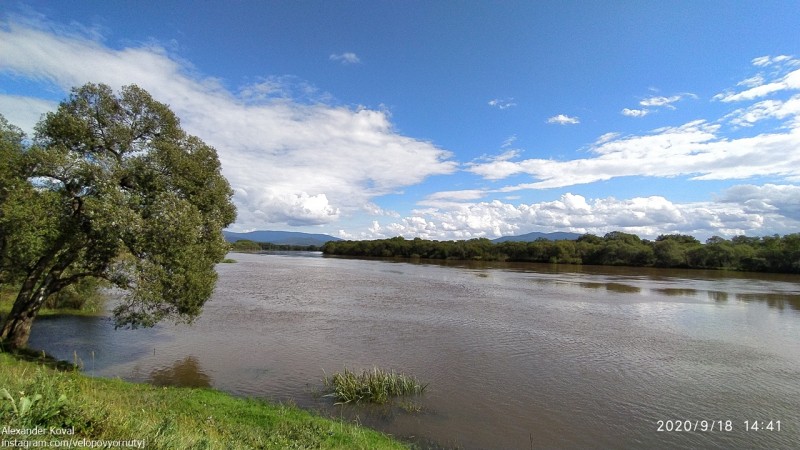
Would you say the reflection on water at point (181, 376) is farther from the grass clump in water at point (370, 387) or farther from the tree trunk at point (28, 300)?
the tree trunk at point (28, 300)

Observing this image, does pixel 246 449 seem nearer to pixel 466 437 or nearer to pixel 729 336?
pixel 466 437

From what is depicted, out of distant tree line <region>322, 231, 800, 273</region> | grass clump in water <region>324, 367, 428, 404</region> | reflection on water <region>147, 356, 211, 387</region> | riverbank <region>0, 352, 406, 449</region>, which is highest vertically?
distant tree line <region>322, 231, 800, 273</region>

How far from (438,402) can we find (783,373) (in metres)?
18.3

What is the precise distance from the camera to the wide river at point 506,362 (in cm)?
1459

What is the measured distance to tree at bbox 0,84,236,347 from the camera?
15453mm

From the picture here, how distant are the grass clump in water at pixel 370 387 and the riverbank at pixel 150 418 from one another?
2.15 metres

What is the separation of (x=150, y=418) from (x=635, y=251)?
401 ft

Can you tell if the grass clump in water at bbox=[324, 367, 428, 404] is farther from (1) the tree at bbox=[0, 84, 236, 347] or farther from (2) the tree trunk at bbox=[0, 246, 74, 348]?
(2) the tree trunk at bbox=[0, 246, 74, 348]

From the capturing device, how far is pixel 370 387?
16.1 m

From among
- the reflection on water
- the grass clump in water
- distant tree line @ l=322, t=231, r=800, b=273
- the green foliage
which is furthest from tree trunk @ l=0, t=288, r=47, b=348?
distant tree line @ l=322, t=231, r=800, b=273

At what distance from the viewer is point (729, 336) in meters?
28.8

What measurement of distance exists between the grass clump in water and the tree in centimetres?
678

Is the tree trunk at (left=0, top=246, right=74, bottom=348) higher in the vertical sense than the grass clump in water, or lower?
higher

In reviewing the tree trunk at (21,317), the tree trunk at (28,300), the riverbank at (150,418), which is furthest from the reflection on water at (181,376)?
the tree trunk at (21,317)
